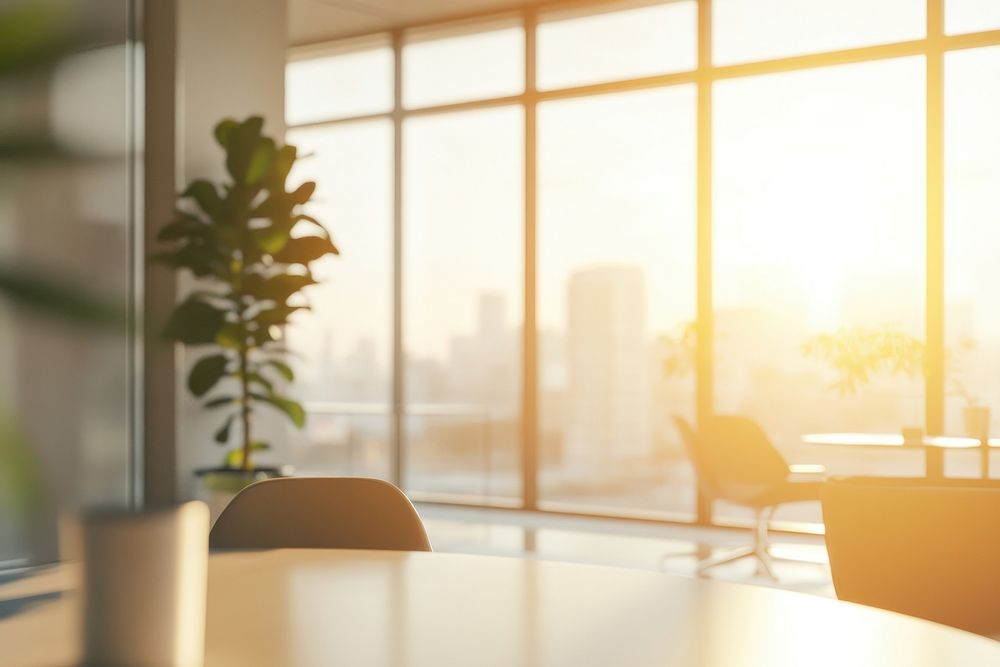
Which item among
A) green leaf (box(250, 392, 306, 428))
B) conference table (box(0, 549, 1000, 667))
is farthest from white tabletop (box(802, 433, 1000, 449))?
conference table (box(0, 549, 1000, 667))

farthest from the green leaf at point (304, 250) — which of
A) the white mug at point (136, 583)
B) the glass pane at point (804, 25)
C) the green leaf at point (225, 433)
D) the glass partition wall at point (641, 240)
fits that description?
the white mug at point (136, 583)

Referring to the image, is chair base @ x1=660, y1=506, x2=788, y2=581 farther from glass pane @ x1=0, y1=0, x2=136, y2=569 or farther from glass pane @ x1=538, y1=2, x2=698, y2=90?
glass pane @ x1=538, y1=2, x2=698, y2=90

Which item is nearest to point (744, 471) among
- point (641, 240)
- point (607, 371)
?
point (607, 371)

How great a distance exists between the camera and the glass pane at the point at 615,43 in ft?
22.2

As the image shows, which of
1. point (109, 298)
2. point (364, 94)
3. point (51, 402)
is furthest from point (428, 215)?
point (109, 298)

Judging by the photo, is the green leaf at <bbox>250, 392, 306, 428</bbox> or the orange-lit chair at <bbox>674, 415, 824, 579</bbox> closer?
the green leaf at <bbox>250, 392, 306, 428</bbox>

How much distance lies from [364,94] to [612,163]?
1981mm

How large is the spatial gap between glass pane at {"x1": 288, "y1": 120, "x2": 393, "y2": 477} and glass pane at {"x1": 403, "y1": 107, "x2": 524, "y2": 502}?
0.70 feet

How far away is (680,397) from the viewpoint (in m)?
6.81

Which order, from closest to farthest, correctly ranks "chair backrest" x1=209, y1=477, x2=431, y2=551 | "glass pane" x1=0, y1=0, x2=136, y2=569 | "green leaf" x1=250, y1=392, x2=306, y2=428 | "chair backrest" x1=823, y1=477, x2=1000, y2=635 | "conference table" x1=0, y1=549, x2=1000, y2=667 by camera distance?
"conference table" x1=0, y1=549, x2=1000, y2=667, "chair backrest" x1=209, y1=477, x2=431, y2=551, "chair backrest" x1=823, y1=477, x2=1000, y2=635, "glass pane" x1=0, y1=0, x2=136, y2=569, "green leaf" x1=250, y1=392, x2=306, y2=428

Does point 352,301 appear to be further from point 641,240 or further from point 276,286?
point 276,286

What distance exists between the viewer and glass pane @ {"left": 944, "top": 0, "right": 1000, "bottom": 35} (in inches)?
231

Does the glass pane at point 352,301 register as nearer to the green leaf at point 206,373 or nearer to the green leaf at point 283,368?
the green leaf at point 283,368

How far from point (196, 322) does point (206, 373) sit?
28cm
